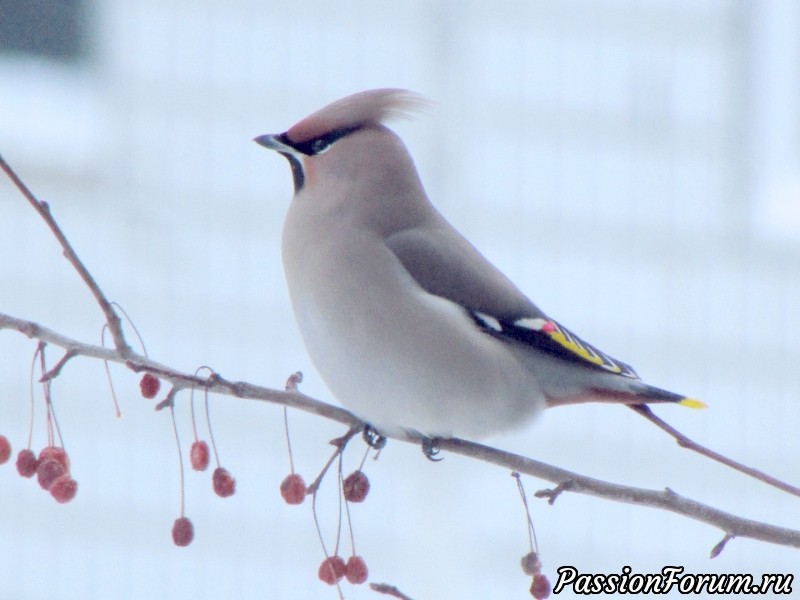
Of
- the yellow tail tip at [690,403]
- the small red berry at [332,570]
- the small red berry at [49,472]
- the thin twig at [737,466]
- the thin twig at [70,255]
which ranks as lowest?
the small red berry at [332,570]

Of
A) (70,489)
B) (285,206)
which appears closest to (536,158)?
(285,206)

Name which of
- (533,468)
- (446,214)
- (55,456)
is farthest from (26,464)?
(446,214)

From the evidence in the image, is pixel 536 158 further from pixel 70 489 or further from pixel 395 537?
pixel 70 489

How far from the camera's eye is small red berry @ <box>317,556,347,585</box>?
1662 millimetres

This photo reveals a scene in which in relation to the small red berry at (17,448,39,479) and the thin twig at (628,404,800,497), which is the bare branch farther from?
the small red berry at (17,448,39,479)

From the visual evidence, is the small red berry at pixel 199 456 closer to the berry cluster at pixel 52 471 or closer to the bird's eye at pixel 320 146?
the berry cluster at pixel 52 471

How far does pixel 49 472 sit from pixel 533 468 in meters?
0.62

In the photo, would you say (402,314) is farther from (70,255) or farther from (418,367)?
(70,255)

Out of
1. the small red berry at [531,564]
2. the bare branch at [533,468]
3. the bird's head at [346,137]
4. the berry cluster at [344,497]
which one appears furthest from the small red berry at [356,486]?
the bird's head at [346,137]

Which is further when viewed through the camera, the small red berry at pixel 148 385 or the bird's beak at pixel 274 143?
the bird's beak at pixel 274 143

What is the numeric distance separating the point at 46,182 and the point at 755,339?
218 cm

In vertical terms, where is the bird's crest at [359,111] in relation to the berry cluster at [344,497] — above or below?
above

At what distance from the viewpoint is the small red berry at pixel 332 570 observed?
5.45 feet

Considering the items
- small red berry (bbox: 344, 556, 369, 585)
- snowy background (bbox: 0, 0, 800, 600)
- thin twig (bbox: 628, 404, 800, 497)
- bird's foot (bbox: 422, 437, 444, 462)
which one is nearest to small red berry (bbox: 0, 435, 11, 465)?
small red berry (bbox: 344, 556, 369, 585)
